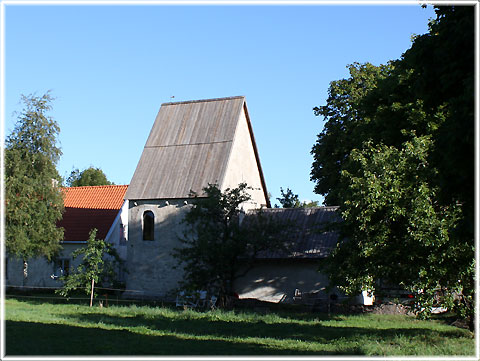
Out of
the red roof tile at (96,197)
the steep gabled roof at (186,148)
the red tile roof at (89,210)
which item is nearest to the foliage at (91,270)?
the steep gabled roof at (186,148)

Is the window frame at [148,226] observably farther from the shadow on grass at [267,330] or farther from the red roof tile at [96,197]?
the shadow on grass at [267,330]

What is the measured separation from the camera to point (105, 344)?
43.2 feet

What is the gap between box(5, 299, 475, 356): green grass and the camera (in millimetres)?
12984

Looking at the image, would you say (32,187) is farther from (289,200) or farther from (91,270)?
(289,200)

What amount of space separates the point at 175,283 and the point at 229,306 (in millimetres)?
4568

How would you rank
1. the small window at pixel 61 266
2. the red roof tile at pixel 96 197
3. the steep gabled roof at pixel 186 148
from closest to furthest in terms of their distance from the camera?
the steep gabled roof at pixel 186 148
the small window at pixel 61 266
the red roof tile at pixel 96 197

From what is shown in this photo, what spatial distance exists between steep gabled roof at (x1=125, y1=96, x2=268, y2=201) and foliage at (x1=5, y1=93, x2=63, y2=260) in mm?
4386

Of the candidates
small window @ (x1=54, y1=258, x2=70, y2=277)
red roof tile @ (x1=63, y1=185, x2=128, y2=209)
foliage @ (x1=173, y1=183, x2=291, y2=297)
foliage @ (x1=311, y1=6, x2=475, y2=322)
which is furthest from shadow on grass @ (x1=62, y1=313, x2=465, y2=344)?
red roof tile @ (x1=63, y1=185, x2=128, y2=209)

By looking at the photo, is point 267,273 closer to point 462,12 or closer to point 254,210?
point 254,210

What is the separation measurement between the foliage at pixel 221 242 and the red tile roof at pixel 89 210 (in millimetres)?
9814

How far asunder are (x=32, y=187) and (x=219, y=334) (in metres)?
17.2

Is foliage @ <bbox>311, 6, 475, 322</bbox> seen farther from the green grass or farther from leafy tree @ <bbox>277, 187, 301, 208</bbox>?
leafy tree @ <bbox>277, 187, 301, 208</bbox>

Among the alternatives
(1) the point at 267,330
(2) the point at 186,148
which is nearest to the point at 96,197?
(2) the point at 186,148

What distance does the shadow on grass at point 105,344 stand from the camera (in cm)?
1198
